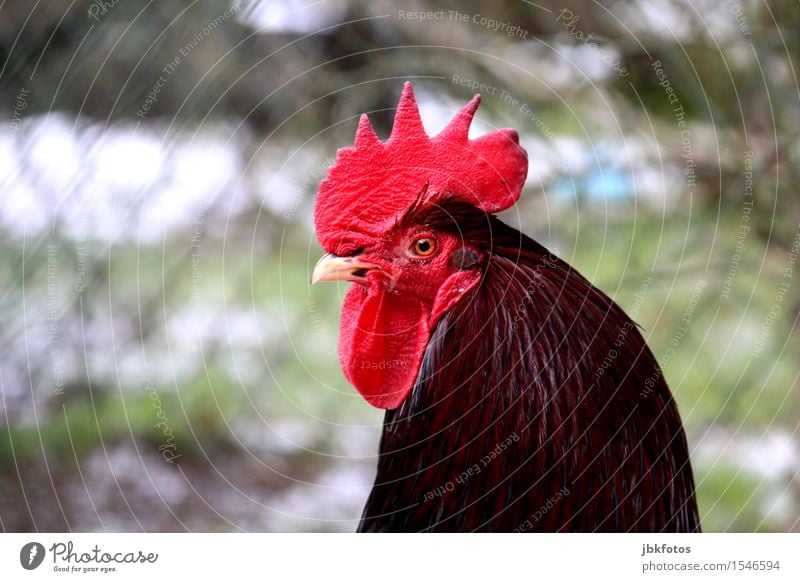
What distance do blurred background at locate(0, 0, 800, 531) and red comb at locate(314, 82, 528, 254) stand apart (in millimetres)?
576

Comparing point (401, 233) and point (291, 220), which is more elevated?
point (291, 220)

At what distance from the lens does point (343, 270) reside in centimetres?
73

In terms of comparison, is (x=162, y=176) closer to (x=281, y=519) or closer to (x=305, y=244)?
(x=305, y=244)

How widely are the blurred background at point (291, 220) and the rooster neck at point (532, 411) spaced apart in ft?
2.34

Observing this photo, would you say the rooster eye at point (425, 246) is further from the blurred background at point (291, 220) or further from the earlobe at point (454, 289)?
the blurred background at point (291, 220)

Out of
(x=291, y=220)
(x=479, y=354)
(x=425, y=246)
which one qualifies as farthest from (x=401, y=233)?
(x=291, y=220)

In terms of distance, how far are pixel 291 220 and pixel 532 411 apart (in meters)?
0.96

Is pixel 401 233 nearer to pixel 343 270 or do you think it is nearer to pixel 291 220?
pixel 343 270

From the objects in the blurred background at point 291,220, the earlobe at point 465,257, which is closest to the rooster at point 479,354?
the earlobe at point 465,257

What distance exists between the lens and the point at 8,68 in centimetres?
119

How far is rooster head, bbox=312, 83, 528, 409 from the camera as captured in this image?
729mm

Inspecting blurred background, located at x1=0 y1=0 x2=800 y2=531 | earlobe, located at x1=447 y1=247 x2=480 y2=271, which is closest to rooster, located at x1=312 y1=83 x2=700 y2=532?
earlobe, located at x1=447 y1=247 x2=480 y2=271
